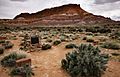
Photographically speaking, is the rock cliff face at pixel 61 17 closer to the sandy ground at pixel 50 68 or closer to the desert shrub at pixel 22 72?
the sandy ground at pixel 50 68

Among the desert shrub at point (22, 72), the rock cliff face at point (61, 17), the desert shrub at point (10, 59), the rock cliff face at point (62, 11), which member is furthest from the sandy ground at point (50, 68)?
the rock cliff face at point (62, 11)

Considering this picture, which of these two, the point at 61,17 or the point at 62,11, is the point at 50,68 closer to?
the point at 61,17

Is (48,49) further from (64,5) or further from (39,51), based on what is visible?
(64,5)

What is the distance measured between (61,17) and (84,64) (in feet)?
303

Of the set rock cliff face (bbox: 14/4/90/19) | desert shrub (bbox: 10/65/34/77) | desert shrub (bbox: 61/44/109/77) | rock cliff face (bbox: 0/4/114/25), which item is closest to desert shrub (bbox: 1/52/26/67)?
desert shrub (bbox: 10/65/34/77)

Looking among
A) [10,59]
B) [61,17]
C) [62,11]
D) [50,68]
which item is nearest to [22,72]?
[50,68]

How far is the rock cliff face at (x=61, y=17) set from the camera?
306 ft

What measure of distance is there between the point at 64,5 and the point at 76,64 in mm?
115401

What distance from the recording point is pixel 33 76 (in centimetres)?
893

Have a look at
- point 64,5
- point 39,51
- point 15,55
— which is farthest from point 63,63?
point 64,5

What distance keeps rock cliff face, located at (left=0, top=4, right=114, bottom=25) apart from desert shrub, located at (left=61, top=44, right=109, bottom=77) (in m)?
79.9

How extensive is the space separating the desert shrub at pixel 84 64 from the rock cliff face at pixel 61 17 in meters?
79.9

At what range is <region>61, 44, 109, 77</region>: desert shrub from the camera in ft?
28.9

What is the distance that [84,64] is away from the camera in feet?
29.5
